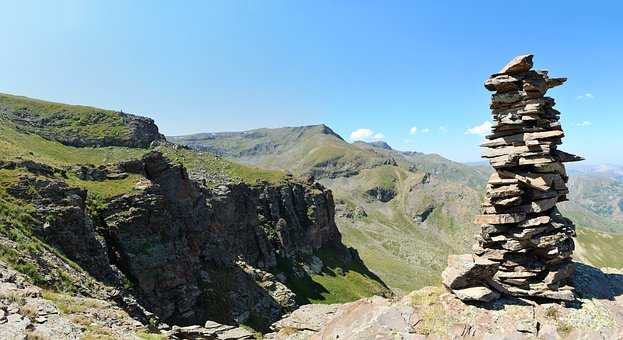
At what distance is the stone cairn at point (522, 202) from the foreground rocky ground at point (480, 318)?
4.59ft

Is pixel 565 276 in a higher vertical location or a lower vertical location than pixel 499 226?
lower

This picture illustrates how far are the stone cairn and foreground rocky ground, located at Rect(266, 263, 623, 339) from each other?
1.40m

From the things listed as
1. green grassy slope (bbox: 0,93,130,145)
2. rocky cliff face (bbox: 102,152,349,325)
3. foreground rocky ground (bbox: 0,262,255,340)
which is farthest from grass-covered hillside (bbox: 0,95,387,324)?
rocky cliff face (bbox: 102,152,349,325)

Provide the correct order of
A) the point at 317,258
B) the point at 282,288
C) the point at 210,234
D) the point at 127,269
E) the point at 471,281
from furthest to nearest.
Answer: the point at 317,258, the point at 282,288, the point at 210,234, the point at 127,269, the point at 471,281

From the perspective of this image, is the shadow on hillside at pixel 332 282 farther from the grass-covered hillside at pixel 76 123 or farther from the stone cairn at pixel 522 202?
the stone cairn at pixel 522 202

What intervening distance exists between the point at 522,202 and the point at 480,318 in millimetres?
Answer: 10177

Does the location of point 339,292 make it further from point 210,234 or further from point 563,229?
point 563,229

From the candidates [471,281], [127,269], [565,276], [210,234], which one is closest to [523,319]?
[471,281]

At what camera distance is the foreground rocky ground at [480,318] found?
26.7 m

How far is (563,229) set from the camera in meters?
31.5

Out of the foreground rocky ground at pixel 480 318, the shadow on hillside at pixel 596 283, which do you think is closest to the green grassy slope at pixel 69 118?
the foreground rocky ground at pixel 480 318

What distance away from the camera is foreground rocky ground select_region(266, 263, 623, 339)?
26.7 metres

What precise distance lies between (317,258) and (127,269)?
101512mm

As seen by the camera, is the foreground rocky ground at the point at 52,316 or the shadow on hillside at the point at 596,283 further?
the shadow on hillside at the point at 596,283
